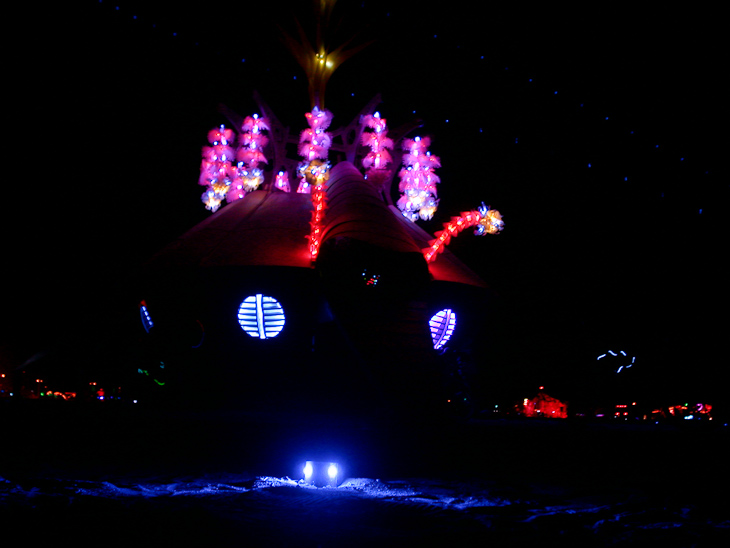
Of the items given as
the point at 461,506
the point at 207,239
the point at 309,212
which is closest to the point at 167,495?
the point at 461,506

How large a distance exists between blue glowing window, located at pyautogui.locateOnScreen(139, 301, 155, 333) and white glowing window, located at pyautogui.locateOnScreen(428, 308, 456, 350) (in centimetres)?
557

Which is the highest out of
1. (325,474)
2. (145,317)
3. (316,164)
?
(316,164)

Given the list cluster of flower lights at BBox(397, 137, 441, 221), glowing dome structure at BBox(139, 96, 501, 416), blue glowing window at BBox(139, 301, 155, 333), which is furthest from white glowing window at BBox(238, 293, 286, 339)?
cluster of flower lights at BBox(397, 137, 441, 221)

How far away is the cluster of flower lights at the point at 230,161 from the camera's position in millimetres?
11672

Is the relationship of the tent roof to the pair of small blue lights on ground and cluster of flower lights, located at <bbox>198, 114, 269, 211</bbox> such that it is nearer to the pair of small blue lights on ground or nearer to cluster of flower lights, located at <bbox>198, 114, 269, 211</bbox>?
cluster of flower lights, located at <bbox>198, 114, 269, 211</bbox>

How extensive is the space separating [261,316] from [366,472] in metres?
4.21

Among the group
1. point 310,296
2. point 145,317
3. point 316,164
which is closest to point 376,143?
point 316,164

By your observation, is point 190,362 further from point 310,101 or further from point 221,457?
point 310,101

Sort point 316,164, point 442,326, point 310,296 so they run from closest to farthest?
point 316,164, point 310,296, point 442,326

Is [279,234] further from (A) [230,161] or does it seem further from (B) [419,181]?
(B) [419,181]

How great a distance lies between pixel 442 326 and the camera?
10.8m

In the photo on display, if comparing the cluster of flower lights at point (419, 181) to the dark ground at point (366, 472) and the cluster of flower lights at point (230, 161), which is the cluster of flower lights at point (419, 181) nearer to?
the cluster of flower lights at point (230, 161)

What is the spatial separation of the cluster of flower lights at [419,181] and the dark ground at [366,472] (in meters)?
6.18

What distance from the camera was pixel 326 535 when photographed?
423 centimetres
